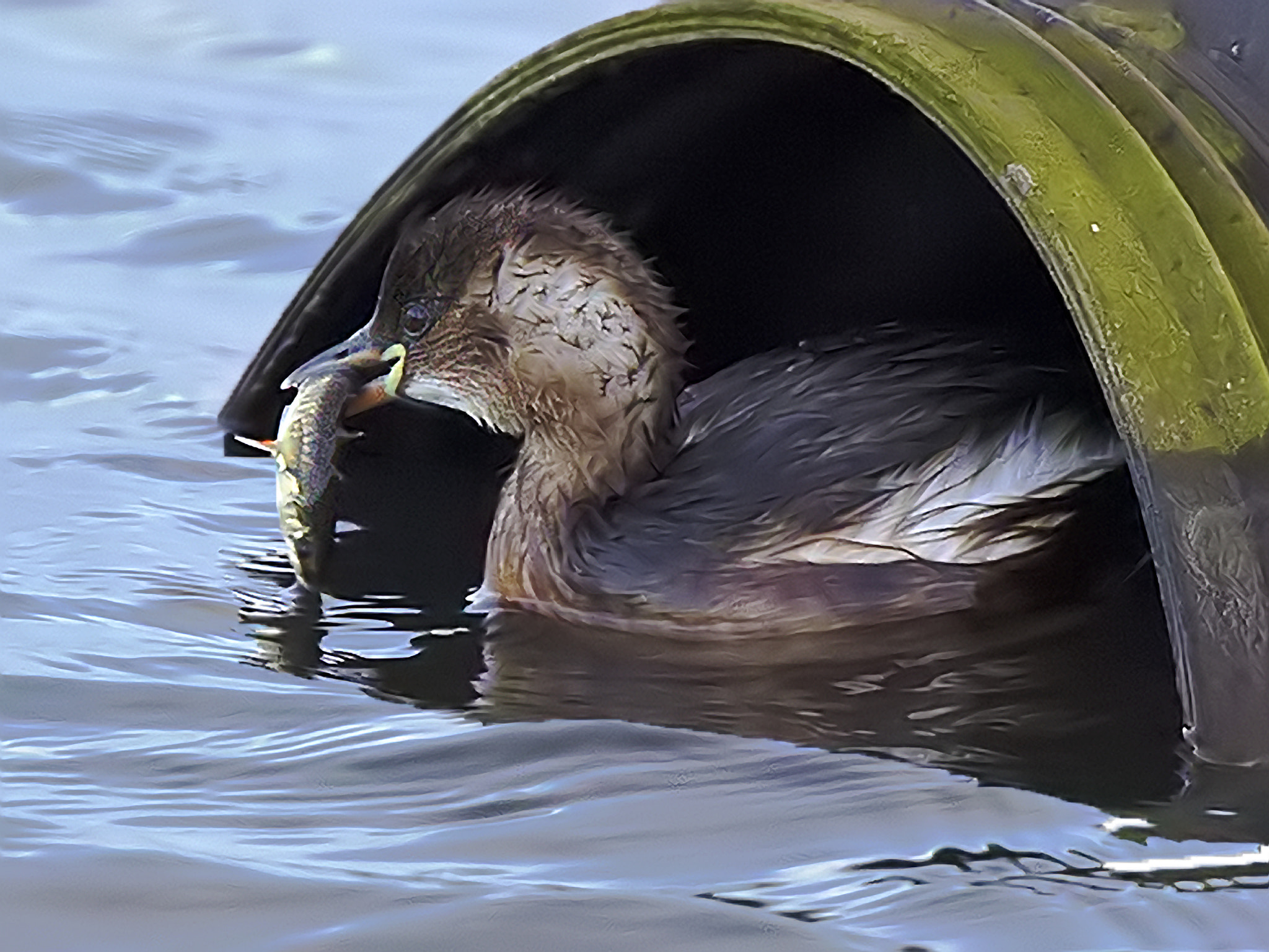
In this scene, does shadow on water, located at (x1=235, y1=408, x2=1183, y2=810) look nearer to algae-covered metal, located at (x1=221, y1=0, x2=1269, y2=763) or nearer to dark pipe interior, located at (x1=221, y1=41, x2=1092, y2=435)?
algae-covered metal, located at (x1=221, y1=0, x2=1269, y2=763)

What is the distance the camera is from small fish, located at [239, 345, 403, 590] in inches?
186

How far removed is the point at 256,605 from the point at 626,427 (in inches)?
33.4

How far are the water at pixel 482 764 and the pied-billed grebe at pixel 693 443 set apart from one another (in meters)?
0.14

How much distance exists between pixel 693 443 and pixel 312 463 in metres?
0.78

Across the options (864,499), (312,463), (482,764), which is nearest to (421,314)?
(312,463)

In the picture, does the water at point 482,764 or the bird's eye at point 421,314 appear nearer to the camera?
the water at point 482,764

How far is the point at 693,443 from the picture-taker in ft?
15.5

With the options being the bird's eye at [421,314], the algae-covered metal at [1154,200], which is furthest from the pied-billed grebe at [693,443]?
the algae-covered metal at [1154,200]

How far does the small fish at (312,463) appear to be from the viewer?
471 centimetres

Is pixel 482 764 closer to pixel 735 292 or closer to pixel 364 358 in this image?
pixel 364 358

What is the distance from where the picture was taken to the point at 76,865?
321 centimetres

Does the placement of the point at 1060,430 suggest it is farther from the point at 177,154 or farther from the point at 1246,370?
the point at 177,154

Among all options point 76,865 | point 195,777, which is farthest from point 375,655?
point 76,865

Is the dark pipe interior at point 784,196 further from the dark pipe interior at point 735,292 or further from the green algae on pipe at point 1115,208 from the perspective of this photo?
the green algae on pipe at point 1115,208
